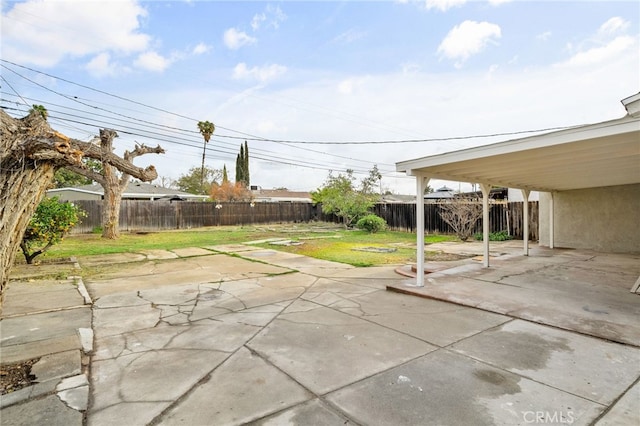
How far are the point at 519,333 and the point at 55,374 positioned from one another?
14.4ft

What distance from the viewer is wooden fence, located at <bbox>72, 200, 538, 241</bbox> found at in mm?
13039

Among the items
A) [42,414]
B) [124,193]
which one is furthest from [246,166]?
[42,414]

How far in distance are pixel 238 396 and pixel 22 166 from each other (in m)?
2.69

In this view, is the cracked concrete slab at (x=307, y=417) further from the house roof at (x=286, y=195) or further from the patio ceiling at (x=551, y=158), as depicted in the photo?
the house roof at (x=286, y=195)

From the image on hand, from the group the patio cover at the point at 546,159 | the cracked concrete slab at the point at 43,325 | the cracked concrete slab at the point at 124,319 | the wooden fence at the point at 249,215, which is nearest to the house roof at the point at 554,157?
the patio cover at the point at 546,159

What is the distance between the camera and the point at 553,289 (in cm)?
515

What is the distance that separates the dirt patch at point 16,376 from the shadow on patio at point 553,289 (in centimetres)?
452

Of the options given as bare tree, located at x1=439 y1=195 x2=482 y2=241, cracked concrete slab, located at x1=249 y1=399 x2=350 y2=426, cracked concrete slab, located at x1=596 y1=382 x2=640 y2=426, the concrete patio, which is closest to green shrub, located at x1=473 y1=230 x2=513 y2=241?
bare tree, located at x1=439 y1=195 x2=482 y2=241

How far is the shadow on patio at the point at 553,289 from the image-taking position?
3.74 meters

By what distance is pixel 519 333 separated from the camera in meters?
3.46

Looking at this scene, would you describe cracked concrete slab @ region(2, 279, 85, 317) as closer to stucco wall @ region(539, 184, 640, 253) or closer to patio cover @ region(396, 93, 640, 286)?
patio cover @ region(396, 93, 640, 286)

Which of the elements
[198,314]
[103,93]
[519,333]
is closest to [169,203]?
[103,93]

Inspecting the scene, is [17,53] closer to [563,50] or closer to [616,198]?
[563,50]

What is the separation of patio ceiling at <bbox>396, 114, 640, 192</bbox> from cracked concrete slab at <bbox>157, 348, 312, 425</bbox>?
12.7 feet
